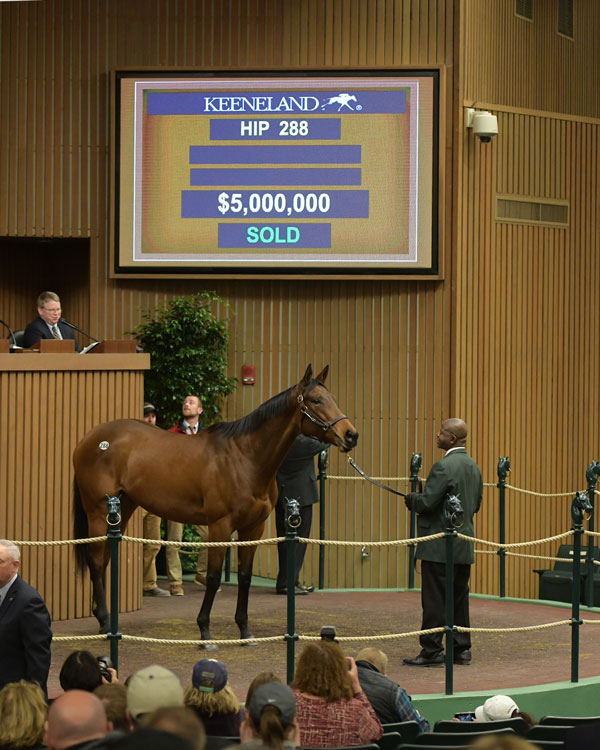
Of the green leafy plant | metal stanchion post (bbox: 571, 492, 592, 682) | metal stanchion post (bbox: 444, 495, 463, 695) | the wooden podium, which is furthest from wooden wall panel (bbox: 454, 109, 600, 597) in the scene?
metal stanchion post (bbox: 444, 495, 463, 695)

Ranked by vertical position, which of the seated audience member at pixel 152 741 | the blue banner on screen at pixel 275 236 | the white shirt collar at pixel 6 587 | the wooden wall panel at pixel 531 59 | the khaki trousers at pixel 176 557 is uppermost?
the wooden wall panel at pixel 531 59

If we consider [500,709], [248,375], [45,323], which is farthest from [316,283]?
[500,709]

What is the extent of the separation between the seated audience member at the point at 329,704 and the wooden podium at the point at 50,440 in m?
4.85

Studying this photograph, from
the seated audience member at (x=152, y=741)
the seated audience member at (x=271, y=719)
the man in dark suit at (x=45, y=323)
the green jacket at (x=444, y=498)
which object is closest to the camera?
the seated audience member at (x=152, y=741)

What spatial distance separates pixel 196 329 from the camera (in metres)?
13.1

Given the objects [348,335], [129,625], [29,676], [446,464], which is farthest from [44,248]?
[29,676]

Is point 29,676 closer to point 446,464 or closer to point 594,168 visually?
point 446,464

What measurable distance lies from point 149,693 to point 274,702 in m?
0.44

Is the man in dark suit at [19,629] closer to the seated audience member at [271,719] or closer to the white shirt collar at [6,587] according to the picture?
the white shirt collar at [6,587]

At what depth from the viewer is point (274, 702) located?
4.62 metres

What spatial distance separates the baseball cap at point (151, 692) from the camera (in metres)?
4.59

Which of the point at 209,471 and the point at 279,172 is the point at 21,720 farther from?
the point at 279,172

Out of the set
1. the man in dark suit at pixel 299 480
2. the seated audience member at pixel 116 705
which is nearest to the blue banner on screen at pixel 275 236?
the man in dark suit at pixel 299 480

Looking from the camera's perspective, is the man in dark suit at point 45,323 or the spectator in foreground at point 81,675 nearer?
the spectator in foreground at point 81,675
